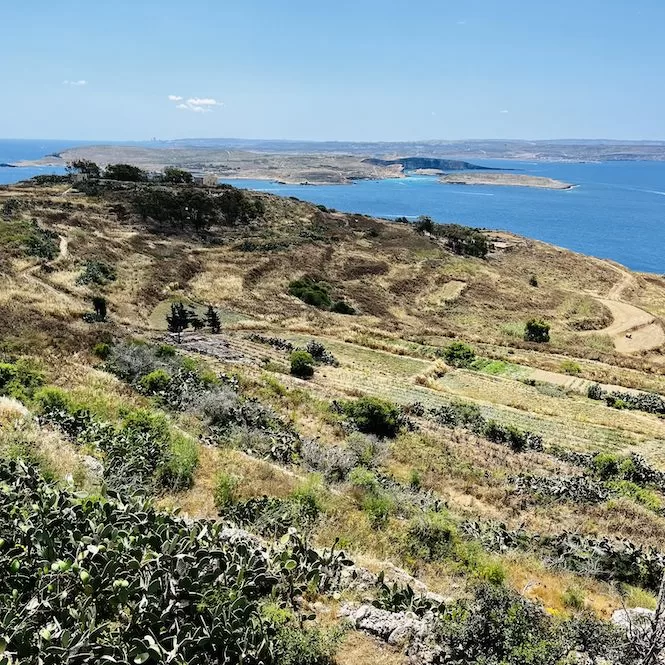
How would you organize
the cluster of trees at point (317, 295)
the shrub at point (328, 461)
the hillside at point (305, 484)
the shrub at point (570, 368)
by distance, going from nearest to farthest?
the hillside at point (305, 484) → the shrub at point (328, 461) → the shrub at point (570, 368) → the cluster of trees at point (317, 295)

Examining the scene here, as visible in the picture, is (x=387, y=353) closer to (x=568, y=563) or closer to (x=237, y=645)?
(x=568, y=563)

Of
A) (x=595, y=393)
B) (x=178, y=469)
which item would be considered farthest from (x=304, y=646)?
(x=595, y=393)

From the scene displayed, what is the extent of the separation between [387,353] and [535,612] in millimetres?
32435

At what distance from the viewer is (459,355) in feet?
133

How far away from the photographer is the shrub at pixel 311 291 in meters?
56.6

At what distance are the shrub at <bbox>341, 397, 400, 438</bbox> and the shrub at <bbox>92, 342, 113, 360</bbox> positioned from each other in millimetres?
Answer: 10019

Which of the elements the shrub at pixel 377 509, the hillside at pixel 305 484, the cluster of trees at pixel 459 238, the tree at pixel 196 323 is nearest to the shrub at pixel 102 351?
the hillside at pixel 305 484

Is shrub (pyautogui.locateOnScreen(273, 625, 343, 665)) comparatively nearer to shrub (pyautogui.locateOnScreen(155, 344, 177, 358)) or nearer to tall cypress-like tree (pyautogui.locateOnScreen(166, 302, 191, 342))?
shrub (pyautogui.locateOnScreen(155, 344, 177, 358))

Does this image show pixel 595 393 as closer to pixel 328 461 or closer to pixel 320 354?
pixel 320 354

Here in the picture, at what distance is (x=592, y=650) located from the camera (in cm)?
705

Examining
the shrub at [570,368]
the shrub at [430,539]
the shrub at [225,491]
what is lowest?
the shrub at [570,368]

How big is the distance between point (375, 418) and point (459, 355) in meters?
19.9

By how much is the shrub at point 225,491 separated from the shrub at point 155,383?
7.98m

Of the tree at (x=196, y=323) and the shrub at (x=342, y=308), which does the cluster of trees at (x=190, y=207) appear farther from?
the tree at (x=196, y=323)
